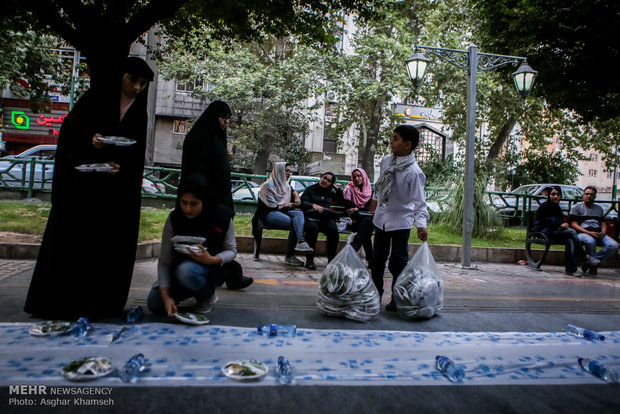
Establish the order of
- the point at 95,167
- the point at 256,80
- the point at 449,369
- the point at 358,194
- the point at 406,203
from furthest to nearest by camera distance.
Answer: the point at 256,80 → the point at 358,194 → the point at 406,203 → the point at 95,167 → the point at 449,369

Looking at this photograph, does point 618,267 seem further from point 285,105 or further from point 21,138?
point 21,138

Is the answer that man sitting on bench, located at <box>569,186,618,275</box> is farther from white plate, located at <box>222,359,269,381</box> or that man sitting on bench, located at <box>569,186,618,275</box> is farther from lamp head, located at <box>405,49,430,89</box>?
white plate, located at <box>222,359,269,381</box>

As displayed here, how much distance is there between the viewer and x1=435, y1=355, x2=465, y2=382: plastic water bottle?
2717 millimetres

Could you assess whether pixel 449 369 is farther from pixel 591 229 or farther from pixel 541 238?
pixel 591 229

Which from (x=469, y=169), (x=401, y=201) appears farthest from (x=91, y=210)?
(x=469, y=169)

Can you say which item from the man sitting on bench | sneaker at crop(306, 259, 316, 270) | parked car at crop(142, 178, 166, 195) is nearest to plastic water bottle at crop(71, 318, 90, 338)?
sneaker at crop(306, 259, 316, 270)

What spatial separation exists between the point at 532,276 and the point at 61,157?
7115mm

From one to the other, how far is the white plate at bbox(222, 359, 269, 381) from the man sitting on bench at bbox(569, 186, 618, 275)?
24.1ft

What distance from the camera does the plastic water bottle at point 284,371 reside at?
8.46 feet

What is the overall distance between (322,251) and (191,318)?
5319 millimetres

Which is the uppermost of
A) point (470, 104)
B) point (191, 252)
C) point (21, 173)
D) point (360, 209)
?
point (470, 104)

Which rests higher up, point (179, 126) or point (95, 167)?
point (179, 126)

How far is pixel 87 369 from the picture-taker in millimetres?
2484

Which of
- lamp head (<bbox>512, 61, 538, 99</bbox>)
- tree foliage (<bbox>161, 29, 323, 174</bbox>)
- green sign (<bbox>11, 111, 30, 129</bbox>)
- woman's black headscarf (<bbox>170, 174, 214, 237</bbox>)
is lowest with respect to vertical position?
woman's black headscarf (<bbox>170, 174, 214, 237</bbox>)
